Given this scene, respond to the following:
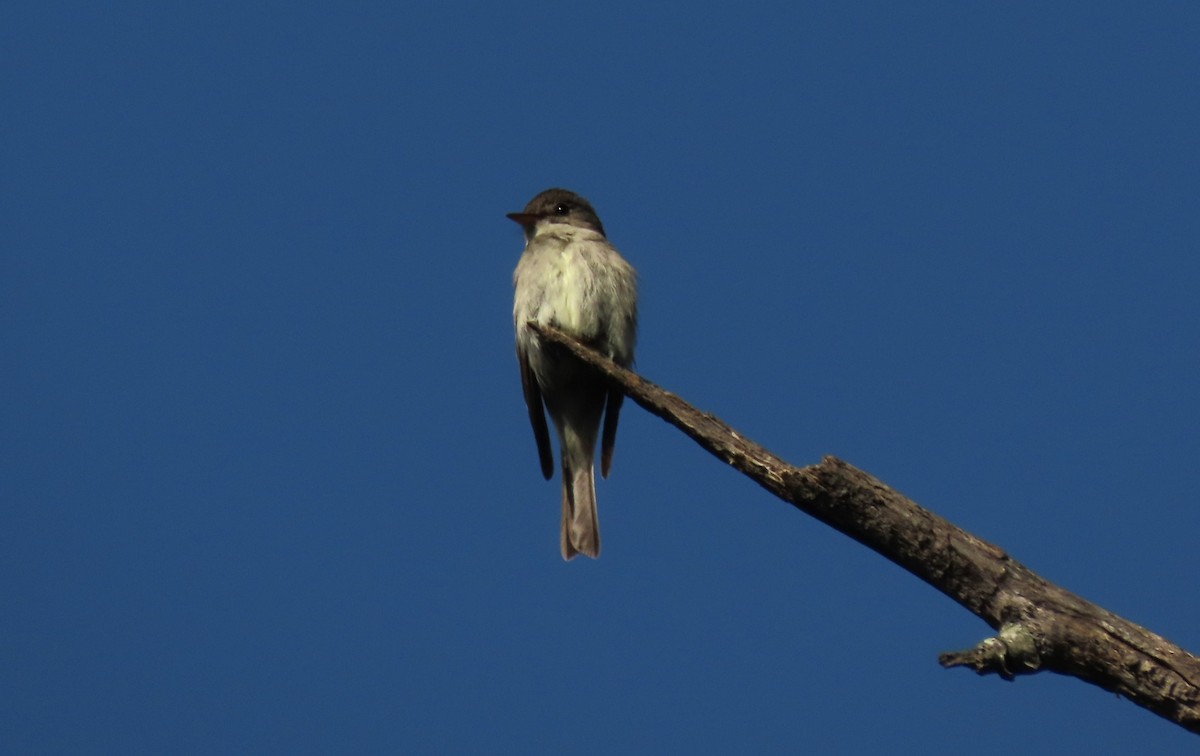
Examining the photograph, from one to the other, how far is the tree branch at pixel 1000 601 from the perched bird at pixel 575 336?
3032mm

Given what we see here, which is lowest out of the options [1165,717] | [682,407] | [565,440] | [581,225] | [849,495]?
[1165,717]

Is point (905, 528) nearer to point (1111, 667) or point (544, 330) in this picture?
point (1111, 667)

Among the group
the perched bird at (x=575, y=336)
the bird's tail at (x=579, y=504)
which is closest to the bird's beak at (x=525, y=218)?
the perched bird at (x=575, y=336)

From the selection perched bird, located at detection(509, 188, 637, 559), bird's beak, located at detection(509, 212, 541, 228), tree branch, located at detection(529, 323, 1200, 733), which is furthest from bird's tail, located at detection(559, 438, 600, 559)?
tree branch, located at detection(529, 323, 1200, 733)

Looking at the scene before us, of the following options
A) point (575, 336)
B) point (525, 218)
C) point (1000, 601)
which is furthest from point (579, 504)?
point (1000, 601)

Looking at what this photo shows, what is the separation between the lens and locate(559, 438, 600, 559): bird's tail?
28.8 feet

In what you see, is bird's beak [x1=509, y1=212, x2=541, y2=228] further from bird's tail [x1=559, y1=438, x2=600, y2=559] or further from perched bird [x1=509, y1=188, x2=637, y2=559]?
bird's tail [x1=559, y1=438, x2=600, y2=559]

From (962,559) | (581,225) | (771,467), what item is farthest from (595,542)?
(962,559)

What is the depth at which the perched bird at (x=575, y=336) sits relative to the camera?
336 inches

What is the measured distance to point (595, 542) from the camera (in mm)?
8766

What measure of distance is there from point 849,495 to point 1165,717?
1.38 meters

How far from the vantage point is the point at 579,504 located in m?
9.01

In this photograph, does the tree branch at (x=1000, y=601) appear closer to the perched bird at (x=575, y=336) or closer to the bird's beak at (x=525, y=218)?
the perched bird at (x=575, y=336)

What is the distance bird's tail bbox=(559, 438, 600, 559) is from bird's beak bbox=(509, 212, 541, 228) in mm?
1637
